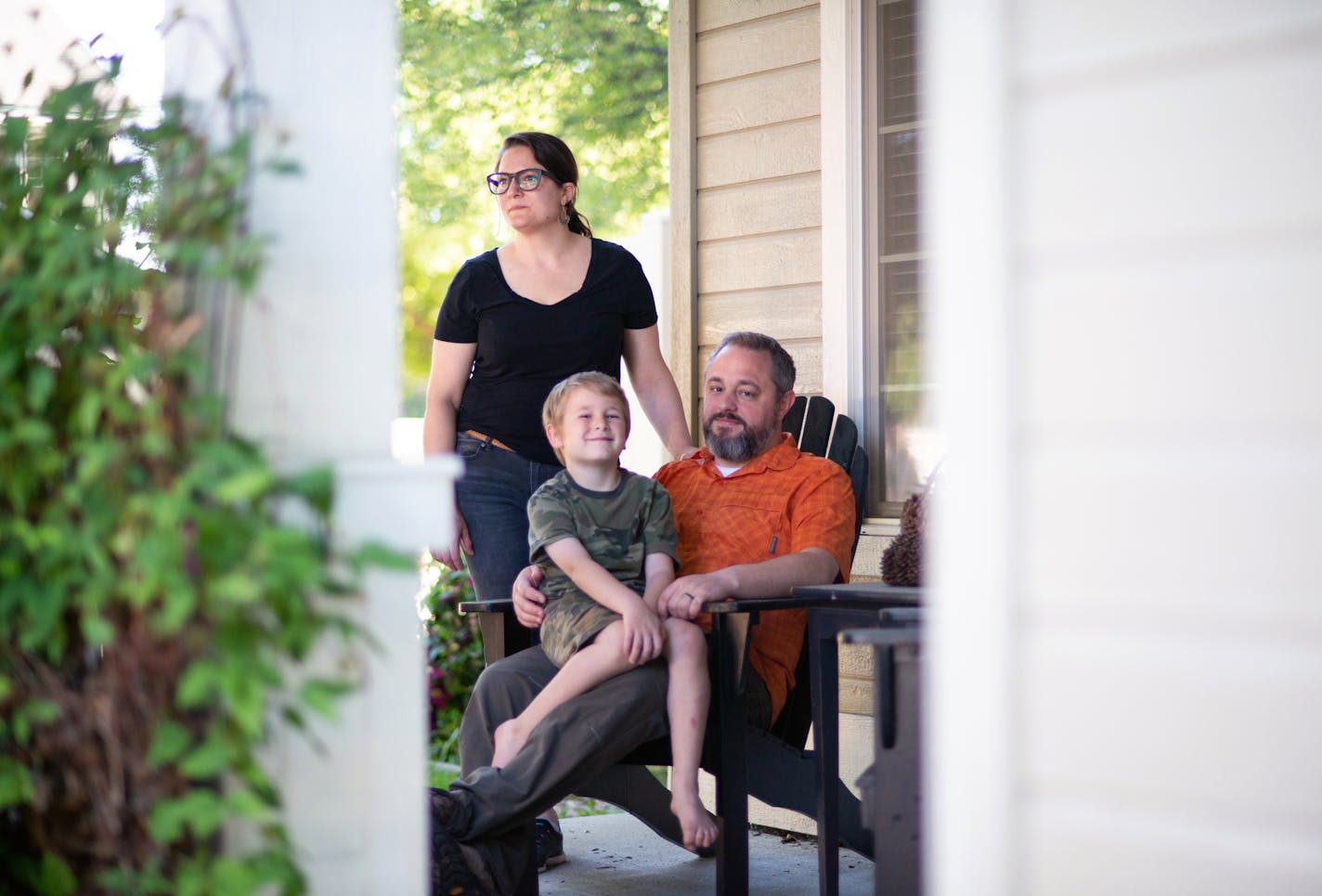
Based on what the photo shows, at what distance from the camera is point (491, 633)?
308 cm

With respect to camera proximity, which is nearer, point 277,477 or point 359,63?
point 277,477

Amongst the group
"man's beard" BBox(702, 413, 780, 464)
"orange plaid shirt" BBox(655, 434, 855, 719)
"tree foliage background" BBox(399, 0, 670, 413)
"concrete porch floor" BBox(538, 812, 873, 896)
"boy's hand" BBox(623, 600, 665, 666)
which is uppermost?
"tree foliage background" BBox(399, 0, 670, 413)

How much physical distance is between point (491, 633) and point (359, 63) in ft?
5.40

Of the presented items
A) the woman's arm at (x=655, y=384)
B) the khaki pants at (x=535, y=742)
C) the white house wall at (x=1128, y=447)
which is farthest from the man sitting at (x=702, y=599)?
the white house wall at (x=1128, y=447)

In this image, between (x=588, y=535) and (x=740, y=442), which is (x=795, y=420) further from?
(x=588, y=535)

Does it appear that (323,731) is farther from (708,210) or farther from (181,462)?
(708,210)

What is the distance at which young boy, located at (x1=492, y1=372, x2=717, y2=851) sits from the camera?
105 inches

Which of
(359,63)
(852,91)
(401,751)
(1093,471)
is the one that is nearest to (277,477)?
(401,751)

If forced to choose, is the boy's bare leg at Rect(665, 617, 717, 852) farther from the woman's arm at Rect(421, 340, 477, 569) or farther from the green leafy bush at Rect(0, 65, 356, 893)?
the green leafy bush at Rect(0, 65, 356, 893)

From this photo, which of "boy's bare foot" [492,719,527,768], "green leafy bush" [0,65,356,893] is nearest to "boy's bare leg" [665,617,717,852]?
"boy's bare foot" [492,719,527,768]

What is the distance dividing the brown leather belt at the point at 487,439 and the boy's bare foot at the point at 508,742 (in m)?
0.81

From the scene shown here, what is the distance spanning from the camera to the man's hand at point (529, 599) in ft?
9.43

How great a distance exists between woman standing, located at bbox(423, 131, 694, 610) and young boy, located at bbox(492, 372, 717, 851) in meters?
0.43

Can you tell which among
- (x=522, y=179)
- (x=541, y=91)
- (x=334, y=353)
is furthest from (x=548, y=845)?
(x=541, y=91)
